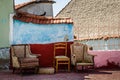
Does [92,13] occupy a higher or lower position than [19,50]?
higher

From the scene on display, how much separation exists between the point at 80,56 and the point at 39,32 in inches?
76.7

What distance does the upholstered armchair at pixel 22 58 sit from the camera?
34.0ft

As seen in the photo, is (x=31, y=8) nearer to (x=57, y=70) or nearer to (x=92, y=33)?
(x=92, y=33)

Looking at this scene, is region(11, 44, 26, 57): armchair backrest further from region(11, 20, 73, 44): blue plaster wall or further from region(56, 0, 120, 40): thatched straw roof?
region(56, 0, 120, 40): thatched straw roof

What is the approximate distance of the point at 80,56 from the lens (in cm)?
1188

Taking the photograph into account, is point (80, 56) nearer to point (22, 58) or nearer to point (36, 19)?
point (36, 19)

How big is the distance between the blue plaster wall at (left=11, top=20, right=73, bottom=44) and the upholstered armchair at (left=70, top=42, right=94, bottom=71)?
1.55 feet

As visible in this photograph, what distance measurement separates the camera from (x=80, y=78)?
9.55 metres

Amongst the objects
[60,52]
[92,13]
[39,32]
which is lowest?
[60,52]

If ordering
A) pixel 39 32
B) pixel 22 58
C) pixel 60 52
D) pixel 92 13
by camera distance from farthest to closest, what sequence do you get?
pixel 92 13 → pixel 60 52 → pixel 39 32 → pixel 22 58

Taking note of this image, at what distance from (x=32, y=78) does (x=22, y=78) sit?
33 centimetres

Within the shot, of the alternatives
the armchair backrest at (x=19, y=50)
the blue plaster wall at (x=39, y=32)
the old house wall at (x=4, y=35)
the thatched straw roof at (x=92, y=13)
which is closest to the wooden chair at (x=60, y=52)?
the blue plaster wall at (x=39, y=32)

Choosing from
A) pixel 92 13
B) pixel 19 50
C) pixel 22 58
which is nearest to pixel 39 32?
pixel 19 50

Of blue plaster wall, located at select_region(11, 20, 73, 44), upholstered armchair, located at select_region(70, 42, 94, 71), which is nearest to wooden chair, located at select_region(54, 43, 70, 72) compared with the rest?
blue plaster wall, located at select_region(11, 20, 73, 44)
